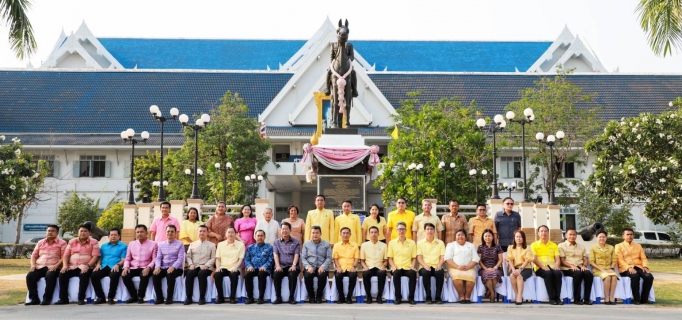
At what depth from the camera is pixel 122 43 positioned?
5812cm

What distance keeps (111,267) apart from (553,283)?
24.1 feet

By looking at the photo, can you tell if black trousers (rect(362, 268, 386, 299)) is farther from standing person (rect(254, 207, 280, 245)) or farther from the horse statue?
the horse statue

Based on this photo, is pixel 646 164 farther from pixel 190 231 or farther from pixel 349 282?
pixel 190 231

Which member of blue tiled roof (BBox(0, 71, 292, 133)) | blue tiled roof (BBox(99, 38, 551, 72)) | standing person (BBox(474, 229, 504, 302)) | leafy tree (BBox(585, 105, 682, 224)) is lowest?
standing person (BBox(474, 229, 504, 302))

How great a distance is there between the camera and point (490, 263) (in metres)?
13.4

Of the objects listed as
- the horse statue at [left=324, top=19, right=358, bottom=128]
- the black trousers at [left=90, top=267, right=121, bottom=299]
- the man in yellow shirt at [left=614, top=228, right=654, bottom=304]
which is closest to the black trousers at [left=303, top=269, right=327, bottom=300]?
the black trousers at [left=90, top=267, right=121, bottom=299]

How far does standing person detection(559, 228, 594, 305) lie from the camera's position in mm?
13156

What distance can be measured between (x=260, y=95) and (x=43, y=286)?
32.4 meters

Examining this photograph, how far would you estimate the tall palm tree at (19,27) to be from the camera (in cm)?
1652

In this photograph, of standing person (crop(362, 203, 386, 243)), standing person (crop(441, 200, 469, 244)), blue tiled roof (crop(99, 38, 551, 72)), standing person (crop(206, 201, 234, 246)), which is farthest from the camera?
blue tiled roof (crop(99, 38, 551, 72))

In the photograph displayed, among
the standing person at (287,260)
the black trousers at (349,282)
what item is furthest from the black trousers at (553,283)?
the standing person at (287,260)

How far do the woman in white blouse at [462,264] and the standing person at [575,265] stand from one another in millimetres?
1491

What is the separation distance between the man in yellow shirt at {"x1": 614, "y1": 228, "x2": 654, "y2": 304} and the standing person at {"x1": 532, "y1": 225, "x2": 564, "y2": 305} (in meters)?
1.14

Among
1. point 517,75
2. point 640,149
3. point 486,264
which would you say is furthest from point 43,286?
point 517,75
